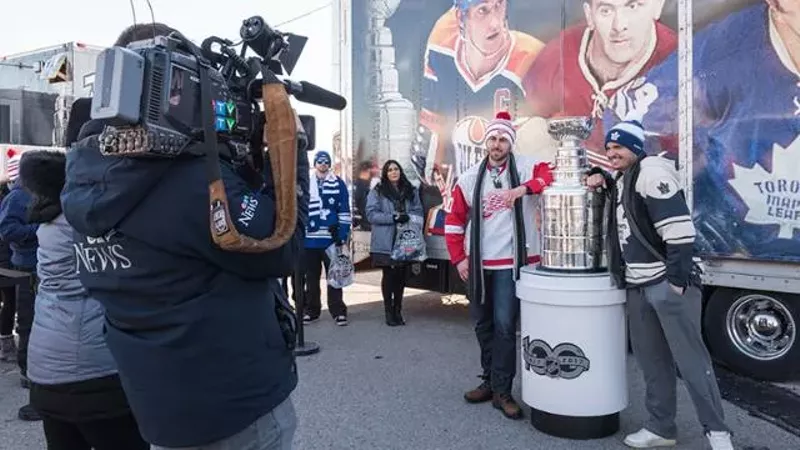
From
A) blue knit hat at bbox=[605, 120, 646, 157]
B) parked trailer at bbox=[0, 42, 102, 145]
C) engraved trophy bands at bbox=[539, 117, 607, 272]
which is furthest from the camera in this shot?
parked trailer at bbox=[0, 42, 102, 145]

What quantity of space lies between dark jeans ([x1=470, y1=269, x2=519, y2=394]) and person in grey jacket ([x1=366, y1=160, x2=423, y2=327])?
2.39m

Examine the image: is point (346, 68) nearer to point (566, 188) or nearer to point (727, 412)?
point (566, 188)

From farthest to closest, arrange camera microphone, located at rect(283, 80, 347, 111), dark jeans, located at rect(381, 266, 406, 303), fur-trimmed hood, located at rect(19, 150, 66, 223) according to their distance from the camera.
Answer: dark jeans, located at rect(381, 266, 406, 303) < fur-trimmed hood, located at rect(19, 150, 66, 223) < camera microphone, located at rect(283, 80, 347, 111)

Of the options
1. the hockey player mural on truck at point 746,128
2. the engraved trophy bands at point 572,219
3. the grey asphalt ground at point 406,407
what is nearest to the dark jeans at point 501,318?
the grey asphalt ground at point 406,407

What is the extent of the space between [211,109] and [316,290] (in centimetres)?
602

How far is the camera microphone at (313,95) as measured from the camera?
73.7 inches

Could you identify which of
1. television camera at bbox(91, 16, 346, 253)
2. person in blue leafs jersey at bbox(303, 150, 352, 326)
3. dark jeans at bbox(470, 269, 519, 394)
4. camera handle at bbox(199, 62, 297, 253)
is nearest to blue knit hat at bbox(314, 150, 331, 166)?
person in blue leafs jersey at bbox(303, 150, 352, 326)

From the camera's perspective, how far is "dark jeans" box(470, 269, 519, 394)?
4340 millimetres

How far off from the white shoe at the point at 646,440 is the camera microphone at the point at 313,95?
266 centimetres

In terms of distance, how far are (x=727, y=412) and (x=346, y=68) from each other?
467 cm

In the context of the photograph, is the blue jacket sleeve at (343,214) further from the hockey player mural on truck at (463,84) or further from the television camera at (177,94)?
the television camera at (177,94)

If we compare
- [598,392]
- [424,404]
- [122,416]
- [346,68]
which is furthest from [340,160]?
[122,416]

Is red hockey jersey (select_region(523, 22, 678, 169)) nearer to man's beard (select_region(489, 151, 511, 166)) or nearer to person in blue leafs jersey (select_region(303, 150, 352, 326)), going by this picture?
man's beard (select_region(489, 151, 511, 166))

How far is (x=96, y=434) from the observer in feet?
7.48
